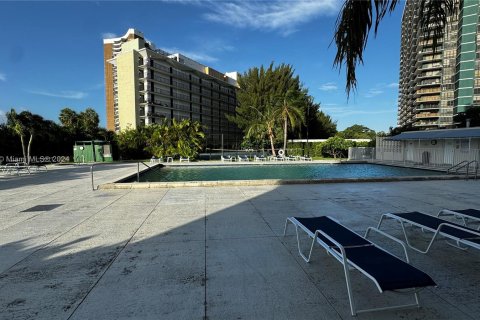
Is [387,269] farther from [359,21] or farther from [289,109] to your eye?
[289,109]

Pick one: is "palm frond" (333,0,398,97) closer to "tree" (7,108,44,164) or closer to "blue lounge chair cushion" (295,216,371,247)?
"blue lounge chair cushion" (295,216,371,247)

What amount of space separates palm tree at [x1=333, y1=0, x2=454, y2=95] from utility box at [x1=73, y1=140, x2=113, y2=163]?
29979 mm

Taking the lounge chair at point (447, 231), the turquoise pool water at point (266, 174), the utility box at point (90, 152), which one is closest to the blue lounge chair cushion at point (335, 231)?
the lounge chair at point (447, 231)

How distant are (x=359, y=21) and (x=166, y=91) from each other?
68.4 m

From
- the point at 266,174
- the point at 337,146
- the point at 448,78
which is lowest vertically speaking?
the point at 266,174

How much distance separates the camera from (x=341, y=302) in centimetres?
270

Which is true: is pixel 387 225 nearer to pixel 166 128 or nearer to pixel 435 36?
pixel 435 36

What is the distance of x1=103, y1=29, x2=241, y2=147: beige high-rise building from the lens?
199 ft

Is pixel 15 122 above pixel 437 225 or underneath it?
above

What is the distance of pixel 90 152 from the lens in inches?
1106

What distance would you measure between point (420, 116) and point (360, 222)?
307ft

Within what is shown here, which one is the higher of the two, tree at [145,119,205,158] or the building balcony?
the building balcony

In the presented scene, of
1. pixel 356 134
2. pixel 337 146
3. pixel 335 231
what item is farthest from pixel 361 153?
pixel 356 134

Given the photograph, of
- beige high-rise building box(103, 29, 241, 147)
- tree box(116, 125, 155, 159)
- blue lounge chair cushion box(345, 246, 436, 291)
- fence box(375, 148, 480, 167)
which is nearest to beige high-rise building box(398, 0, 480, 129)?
fence box(375, 148, 480, 167)
